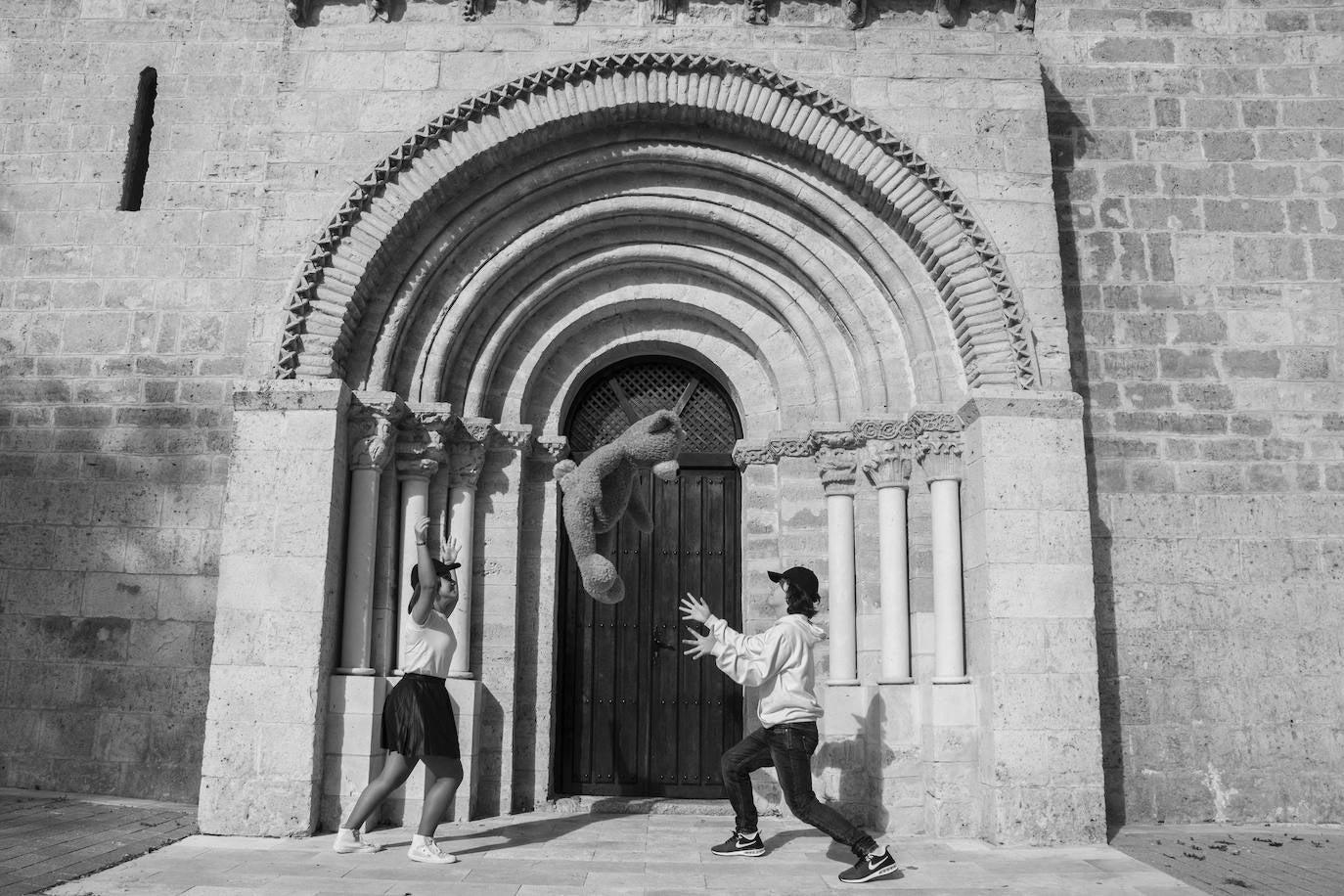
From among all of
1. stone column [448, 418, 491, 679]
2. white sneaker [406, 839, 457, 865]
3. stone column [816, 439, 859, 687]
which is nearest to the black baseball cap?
stone column [816, 439, 859, 687]

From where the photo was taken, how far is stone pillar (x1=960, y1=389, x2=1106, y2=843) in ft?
21.5

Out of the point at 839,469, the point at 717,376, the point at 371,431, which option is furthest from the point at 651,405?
the point at 371,431

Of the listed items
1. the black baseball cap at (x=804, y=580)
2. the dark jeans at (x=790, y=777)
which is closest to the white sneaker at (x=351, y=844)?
the dark jeans at (x=790, y=777)

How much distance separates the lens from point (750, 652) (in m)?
5.98

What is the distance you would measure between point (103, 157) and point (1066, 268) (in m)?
7.25

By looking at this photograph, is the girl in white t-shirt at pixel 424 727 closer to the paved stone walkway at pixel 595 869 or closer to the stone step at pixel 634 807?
the paved stone walkway at pixel 595 869

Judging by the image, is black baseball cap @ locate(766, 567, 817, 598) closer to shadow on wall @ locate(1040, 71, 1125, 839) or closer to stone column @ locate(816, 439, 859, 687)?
stone column @ locate(816, 439, 859, 687)

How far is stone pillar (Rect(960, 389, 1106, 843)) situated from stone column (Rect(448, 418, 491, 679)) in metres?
3.28

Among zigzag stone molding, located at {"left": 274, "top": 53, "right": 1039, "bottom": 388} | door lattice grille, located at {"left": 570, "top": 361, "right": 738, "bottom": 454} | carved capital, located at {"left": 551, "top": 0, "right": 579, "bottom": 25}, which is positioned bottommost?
door lattice grille, located at {"left": 570, "top": 361, "right": 738, "bottom": 454}

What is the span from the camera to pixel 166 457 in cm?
804

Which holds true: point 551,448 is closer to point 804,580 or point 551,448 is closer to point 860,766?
point 804,580

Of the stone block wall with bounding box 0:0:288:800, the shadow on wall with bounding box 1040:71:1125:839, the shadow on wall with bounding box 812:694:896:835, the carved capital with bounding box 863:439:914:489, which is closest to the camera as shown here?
the shadow on wall with bounding box 812:694:896:835

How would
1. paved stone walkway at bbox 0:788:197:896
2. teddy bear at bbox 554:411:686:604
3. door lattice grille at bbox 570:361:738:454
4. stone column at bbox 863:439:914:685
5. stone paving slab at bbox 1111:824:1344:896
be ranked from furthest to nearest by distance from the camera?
1. door lattice grille at bbox 570:361:738:454
2. stone column at bbox 863:439:914:685
3. teddy bear at bbox 554:411:686:604
4. stone paving slab at bbox 1111:824:1344:896
5. paved stone walkway at bbox 0:788:197:896

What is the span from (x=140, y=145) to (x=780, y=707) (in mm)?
6562
